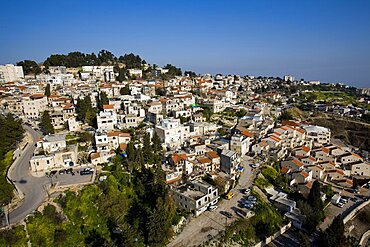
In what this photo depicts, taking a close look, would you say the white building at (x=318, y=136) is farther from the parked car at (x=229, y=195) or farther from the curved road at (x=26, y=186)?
the curved road at (x=26, y=186)

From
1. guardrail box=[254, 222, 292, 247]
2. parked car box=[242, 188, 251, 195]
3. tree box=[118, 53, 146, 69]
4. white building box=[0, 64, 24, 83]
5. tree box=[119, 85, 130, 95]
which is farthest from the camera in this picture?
tree box=[118, 53, 146, 69]

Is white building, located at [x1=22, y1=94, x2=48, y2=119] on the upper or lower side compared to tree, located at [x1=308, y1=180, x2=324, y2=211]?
upper

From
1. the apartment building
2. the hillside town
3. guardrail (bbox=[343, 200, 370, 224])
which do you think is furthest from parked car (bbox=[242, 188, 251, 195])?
guardrail (bbox=[343, 200, 370, 224])

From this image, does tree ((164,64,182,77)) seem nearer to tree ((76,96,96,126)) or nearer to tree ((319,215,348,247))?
tree ((76,96,96,126))

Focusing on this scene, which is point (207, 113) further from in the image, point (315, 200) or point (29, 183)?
point (29, 183)

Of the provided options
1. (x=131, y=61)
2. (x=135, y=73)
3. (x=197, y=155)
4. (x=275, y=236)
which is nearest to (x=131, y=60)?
(x=131, y=61)

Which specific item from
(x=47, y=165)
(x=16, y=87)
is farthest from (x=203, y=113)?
(x=16, y=87)

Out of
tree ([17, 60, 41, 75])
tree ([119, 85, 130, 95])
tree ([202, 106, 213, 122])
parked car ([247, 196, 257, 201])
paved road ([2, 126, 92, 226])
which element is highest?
tree ([17, 60, 41, 75])
